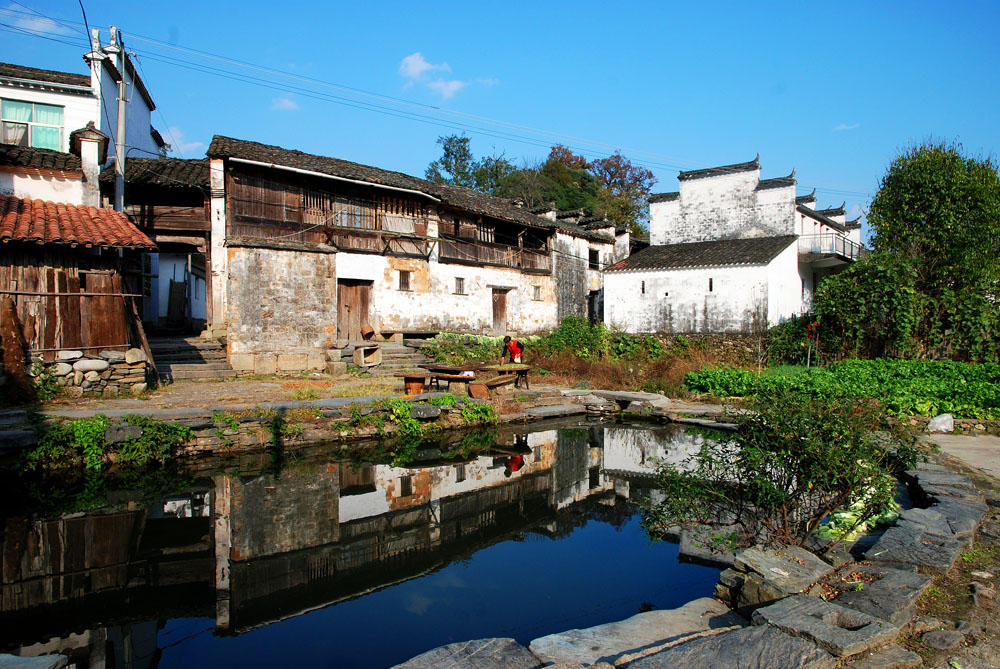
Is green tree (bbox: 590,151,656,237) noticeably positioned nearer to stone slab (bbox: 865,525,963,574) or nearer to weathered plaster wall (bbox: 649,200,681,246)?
weathered plaster wall (bbox: 649,200,681,246)

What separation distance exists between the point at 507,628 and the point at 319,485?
4.36 meters

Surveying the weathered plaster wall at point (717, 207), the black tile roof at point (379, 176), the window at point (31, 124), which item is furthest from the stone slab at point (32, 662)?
the weathered plaster wall at point (717, 207)

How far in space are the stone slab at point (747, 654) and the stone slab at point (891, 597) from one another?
711 mm

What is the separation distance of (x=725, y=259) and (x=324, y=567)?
18507 millimetres

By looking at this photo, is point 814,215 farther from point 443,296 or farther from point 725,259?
point 443,296

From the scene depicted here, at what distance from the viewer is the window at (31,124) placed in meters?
14.9

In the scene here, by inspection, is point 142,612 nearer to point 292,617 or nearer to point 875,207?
point 292,617

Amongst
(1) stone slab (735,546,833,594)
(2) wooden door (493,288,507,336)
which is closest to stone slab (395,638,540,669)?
(1) stone slab (735,546,833,594)

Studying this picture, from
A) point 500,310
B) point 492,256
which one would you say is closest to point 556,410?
point 500,310

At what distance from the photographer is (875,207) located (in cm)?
1852

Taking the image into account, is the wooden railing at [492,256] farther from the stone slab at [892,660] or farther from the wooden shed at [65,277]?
the stone slab at [892,660]

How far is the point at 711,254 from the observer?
21.8m

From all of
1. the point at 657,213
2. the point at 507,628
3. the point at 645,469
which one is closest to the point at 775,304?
the point at 657,213

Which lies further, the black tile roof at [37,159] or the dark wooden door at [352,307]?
the dark wooden door at [352,307]
